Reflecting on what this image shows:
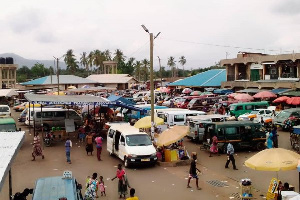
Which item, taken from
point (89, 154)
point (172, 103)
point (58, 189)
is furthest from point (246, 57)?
point (58, 189)

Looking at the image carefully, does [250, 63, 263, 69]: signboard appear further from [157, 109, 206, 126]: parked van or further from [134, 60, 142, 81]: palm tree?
[134, 60, 142, 81]: palm tree

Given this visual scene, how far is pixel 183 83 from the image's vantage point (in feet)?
201

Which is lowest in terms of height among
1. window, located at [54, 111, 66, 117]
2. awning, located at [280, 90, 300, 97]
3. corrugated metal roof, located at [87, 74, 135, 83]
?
window, located at [54, 111, 66, 117]

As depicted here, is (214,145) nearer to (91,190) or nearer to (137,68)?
(91,190)

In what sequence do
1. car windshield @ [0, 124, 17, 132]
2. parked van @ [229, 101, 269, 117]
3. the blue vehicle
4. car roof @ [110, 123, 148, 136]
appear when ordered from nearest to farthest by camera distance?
the blue vehicle, car roof @ [110, 123, 148, 136], car windshield @ [0, 124, 17, 132], parked van @ [229, 101, 269, 117]

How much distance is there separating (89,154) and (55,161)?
2267 millimetres

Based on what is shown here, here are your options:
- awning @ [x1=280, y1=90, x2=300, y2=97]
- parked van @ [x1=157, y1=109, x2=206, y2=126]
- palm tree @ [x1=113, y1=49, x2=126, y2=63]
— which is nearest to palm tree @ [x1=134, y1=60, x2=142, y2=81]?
palm tree @ [x1=113, y1=49, x2=126, y2=63]

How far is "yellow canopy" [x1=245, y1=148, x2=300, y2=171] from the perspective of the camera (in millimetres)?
11375

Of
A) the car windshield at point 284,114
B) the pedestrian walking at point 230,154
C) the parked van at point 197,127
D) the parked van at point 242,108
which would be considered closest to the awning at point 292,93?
the parked van at point 242,108

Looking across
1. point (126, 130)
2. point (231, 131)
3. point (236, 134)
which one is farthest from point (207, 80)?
point (126, 130)

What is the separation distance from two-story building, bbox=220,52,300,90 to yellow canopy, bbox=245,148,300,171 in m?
30.6

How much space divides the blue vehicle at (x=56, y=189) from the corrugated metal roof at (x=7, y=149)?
1123mm

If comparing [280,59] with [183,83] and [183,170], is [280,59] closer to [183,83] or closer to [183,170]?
[183,83]

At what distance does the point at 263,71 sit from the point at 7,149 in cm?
4195
